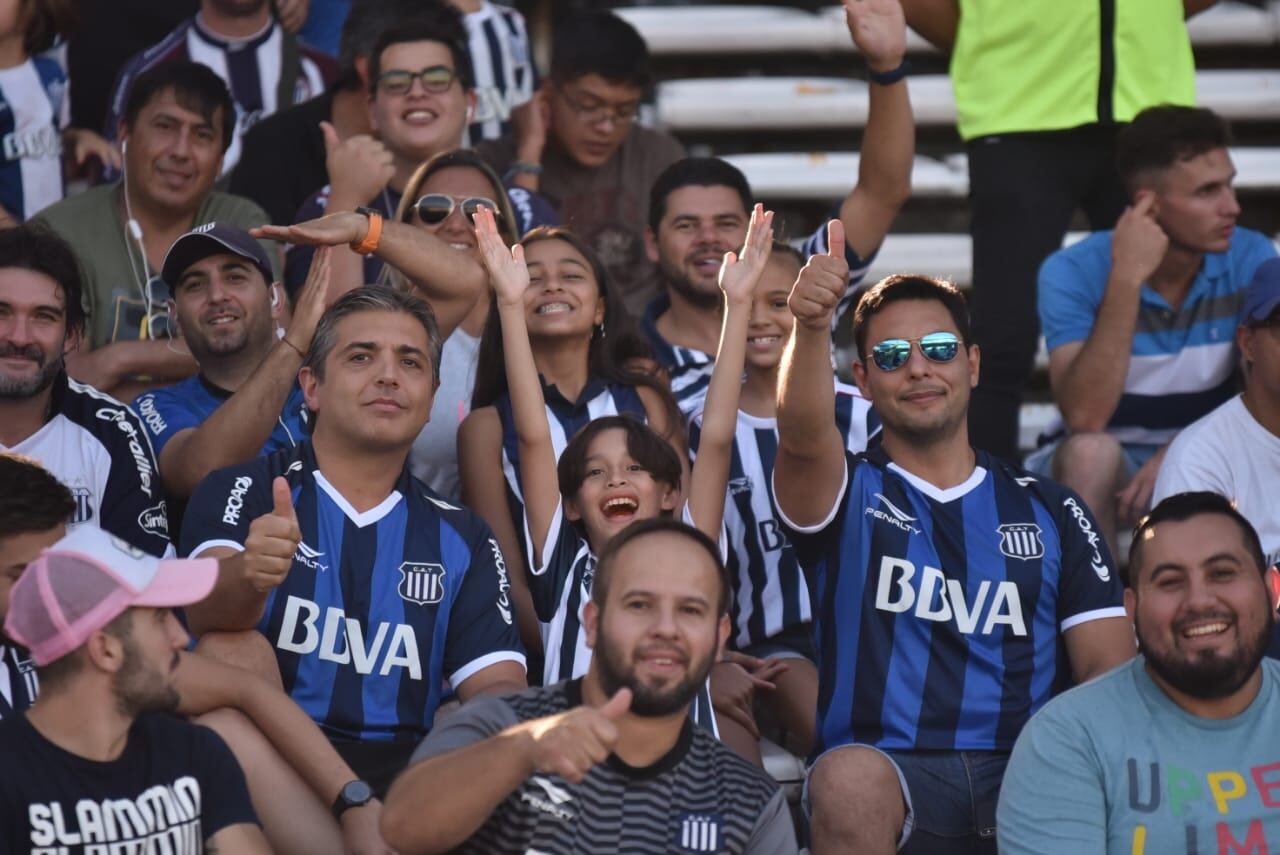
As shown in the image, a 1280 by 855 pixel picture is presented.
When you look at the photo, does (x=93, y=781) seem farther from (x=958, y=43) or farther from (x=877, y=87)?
(x=958, y=43)

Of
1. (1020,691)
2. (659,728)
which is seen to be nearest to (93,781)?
(659,728)

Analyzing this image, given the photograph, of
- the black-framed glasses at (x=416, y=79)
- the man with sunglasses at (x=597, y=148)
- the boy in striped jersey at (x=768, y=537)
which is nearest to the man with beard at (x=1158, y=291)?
the boy in striped jersey at (x=768, y=537)

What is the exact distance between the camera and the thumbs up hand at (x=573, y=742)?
9.46 ft

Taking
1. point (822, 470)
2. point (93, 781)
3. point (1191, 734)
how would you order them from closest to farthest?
point (93, 781) → point (1191, 734) → point (822, 470)

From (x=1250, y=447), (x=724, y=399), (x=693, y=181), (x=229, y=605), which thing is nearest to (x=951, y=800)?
(x=724, y=399)

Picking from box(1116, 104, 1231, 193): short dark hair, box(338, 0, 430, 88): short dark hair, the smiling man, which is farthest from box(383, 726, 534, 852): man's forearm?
Answer: box(338, 0, 430, 88): short dark hair

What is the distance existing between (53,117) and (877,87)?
271 cm

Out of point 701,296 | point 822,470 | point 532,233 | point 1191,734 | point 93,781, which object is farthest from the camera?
point 701,296

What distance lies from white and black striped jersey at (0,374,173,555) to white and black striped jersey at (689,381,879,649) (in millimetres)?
1379

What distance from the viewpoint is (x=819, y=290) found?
3.88 metres

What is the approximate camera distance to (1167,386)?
5.57m

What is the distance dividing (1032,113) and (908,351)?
1780mm

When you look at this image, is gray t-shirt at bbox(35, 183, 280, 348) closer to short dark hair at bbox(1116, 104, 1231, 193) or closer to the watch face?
the watch face

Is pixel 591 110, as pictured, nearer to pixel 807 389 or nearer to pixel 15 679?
pixel 807 389
